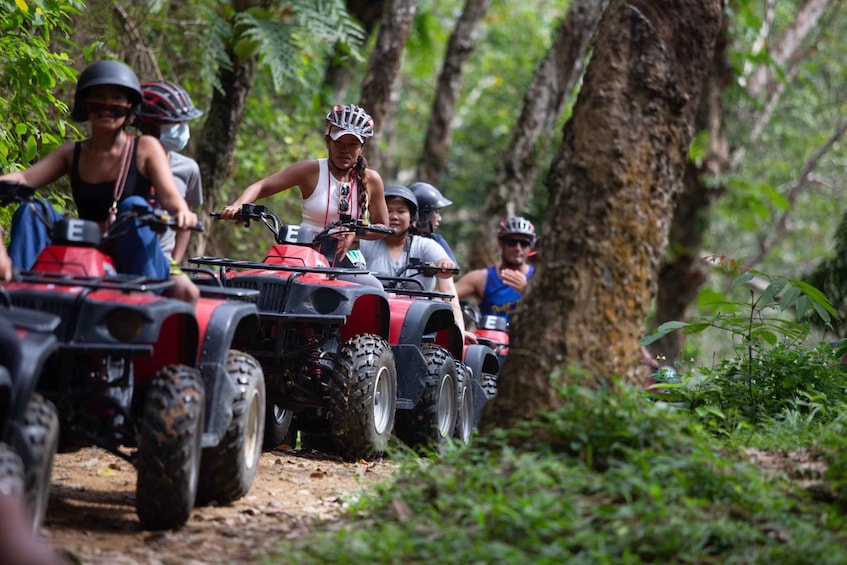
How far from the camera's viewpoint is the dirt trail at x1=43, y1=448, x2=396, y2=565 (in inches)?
209

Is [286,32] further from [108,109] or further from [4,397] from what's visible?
[4,397]

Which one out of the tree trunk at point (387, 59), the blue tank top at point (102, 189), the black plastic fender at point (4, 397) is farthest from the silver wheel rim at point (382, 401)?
the tree trunk at point (387, 59)

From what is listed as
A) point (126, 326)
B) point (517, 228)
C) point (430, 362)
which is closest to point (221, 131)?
point (517, 228)

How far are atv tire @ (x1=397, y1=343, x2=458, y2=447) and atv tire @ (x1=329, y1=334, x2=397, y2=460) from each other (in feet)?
2.15

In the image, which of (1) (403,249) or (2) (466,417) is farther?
(1) (403,249)

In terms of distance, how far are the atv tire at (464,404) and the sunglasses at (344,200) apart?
1671mm

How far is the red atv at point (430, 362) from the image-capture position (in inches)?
357

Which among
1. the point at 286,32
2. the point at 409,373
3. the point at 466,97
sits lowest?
the point at 409,373

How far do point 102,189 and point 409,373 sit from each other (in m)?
3.45

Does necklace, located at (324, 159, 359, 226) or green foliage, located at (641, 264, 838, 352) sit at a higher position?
necklace, located at (324, 159, 359, 226)

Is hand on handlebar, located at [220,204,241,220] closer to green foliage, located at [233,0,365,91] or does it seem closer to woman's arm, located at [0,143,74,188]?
woman's arm, located at [0,143,74,188]

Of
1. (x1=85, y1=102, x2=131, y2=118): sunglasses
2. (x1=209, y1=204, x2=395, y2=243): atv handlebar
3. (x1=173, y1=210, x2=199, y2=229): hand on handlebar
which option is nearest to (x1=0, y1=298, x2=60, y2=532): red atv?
(x1=173, y1=210, x2=199, y2=229): hand on handlebar

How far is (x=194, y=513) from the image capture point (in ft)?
20.6

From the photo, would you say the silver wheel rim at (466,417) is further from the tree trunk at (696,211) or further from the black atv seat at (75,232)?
the tree trunk at (696,211)
